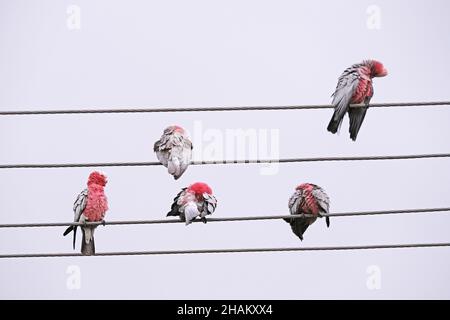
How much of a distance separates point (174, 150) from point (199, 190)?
1.03 ft

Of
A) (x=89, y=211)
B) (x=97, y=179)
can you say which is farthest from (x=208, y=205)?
(x=97, y=179)

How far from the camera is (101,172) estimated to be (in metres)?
6.68

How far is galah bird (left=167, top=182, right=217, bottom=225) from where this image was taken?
6039 millimetres

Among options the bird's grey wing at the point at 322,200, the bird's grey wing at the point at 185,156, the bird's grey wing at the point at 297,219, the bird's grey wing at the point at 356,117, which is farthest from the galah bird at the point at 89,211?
the bird's grey wing at the point at 356,117

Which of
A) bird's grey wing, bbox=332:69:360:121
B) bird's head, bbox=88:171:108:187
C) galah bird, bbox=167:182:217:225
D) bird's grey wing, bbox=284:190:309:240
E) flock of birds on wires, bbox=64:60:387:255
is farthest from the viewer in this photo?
bird's head, bbox=88:171:108:187

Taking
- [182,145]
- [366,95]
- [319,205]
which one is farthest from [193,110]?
[366,95]

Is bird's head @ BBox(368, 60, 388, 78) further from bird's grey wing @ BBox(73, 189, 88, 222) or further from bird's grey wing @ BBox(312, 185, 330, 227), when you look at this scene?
bird's grey wing @ BBox(73, 189, 88, 222)

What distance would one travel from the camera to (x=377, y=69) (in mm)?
6840

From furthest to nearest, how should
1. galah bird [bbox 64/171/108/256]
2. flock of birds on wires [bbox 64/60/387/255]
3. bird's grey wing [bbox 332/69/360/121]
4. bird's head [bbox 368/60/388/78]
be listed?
bird's head [bbox 368/60/388/78], bird's grey wing [bbox 332/69/360/121], galah bird [bbox 64/171/108/256], flock of birds on wires [bbox 64/60/387/255]

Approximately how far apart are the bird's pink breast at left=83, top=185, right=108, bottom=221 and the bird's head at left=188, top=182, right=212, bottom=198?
62 centimetres

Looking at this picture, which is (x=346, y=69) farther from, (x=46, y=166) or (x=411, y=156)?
(x=46, y=166)

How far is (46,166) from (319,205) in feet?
5.94

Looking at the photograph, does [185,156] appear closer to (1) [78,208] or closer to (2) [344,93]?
(1) [78,208]

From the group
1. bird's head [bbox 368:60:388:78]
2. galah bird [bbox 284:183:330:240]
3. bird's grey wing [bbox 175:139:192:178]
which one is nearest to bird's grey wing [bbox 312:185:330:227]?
galah bird [bbox 284:183:330:240]
